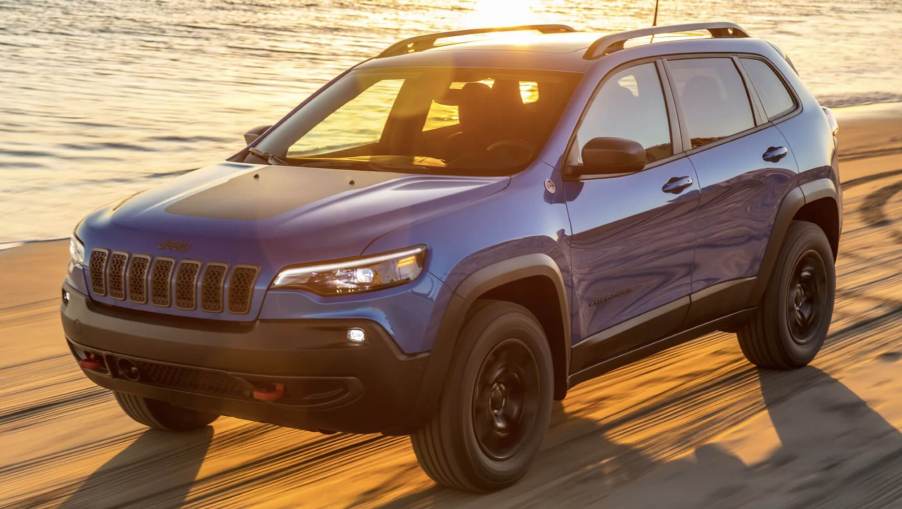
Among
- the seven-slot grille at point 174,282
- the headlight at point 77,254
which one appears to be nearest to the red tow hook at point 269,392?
the seven-slot grille at point 174,282

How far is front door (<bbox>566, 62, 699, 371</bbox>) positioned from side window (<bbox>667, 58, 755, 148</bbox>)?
6.4 inches

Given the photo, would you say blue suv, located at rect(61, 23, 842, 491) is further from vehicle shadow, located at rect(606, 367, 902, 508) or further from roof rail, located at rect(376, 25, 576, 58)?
vehicle shadow, located at rect(606, 367, 902, 508)

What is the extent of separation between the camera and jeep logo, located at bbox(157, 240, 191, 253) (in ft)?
15.7

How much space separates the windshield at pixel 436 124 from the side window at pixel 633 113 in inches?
5.7

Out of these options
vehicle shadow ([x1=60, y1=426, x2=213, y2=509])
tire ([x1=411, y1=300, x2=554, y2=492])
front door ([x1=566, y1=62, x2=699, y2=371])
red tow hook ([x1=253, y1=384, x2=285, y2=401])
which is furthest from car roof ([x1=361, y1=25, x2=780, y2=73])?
red tow hook ([x1=253, y1=384, x2=285, y2=401])

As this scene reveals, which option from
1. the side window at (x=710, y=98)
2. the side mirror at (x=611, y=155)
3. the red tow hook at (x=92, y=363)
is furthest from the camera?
the side window at (x=710, y=98)

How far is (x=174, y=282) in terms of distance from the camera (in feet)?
15.6

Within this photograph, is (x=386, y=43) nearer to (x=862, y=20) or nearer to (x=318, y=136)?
(x=862, y=20)

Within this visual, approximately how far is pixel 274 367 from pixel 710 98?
9.24ft

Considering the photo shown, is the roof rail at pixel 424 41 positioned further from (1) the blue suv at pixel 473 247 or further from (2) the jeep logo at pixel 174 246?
(2) the jeep logo at pixel 174 246

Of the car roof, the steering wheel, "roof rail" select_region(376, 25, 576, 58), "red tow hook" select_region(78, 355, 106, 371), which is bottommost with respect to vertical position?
"red tow hook" select_region(78, 355, 106, 371)

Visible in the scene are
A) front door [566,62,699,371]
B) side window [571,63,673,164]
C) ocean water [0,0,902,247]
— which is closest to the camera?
front door [566,62,699,371]

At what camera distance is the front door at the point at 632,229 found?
5.52 m

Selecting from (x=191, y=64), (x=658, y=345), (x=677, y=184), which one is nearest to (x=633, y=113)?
(x=677, y=184)
